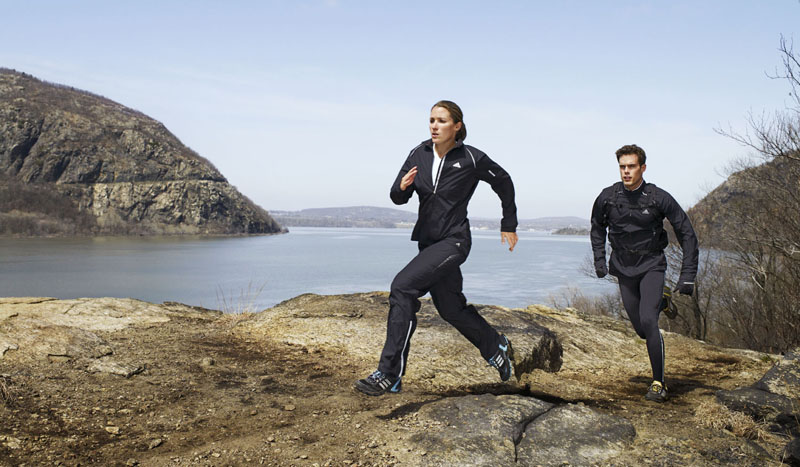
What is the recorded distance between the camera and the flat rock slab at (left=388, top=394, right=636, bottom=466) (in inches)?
129

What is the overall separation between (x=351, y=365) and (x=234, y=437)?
2.17 metres

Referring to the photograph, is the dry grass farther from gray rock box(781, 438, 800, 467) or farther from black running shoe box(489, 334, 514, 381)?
black running shoe box(489, 334, 514, 381)

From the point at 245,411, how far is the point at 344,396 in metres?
0.75

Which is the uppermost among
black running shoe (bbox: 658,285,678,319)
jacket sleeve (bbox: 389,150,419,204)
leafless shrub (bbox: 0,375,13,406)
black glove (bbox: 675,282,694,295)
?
jacket sleeve (bbox: 389,150,419,204)

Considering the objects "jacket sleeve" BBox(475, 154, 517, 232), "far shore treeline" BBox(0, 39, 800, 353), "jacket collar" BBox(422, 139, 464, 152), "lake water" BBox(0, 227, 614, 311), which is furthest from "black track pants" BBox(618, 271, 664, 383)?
"far shore treeline" BBox(0, 39, 800, 353)

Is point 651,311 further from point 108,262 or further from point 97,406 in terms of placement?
point 108,262

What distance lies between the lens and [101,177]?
376 feet

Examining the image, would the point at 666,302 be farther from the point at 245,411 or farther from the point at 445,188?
the point at 245,411

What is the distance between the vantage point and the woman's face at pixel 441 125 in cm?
398

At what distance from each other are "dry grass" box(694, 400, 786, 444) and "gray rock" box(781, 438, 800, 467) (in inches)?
15.0

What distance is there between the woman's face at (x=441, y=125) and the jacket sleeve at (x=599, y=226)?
2037 mm

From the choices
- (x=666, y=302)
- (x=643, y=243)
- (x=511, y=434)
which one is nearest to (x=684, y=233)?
(x=643, y=243)

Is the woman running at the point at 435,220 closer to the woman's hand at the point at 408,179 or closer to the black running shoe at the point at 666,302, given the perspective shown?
the woman's hand at the point at 408,179

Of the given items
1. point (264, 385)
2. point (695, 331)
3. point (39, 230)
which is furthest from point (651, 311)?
point (39, 230)
